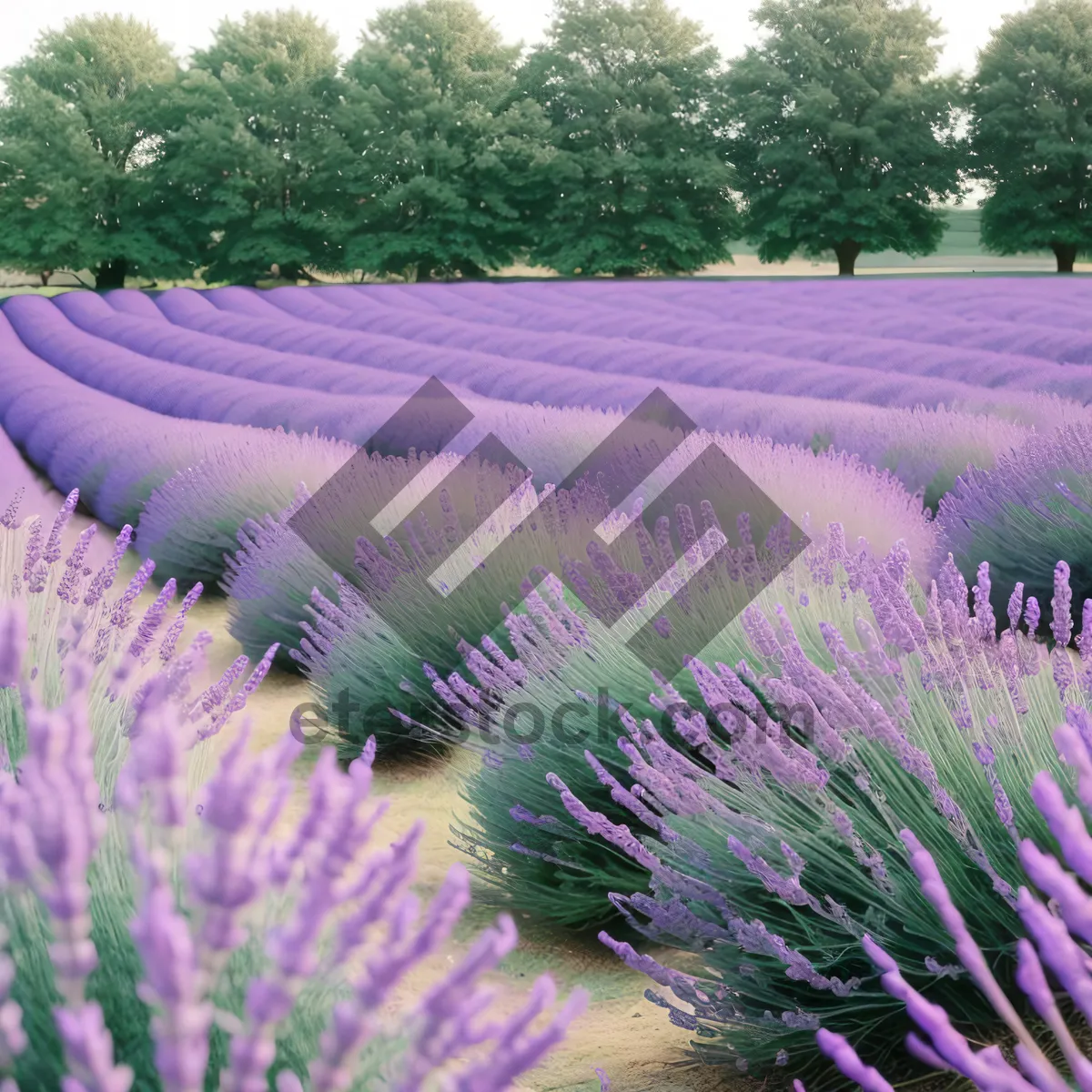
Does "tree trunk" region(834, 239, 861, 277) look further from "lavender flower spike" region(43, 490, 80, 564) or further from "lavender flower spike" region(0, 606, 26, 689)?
"lavender flower spike" region(0, 606, 26, 689)

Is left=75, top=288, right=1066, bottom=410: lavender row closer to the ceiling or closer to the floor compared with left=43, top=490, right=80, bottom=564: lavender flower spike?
closer to the ceiling

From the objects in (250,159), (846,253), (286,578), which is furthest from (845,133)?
(286,578)

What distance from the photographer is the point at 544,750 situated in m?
2.69

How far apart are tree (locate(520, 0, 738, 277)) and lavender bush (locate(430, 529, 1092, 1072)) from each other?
103 feet

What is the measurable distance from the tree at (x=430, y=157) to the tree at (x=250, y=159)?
0.95 m

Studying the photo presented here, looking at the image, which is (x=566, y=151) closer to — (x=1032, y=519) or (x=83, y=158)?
(x=83, y=158)

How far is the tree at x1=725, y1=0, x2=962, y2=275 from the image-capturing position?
33438 mm

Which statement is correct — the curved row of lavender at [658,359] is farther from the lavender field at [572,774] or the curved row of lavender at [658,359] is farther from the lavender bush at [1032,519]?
the lavender bush at [1032,519]

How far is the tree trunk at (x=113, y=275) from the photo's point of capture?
116ft

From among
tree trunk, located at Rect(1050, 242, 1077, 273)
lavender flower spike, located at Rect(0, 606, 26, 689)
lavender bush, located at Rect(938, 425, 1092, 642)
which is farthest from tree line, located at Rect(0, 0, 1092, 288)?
lavender flower spike, located at Rect(0, 606, 26, 689)

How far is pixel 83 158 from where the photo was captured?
34.4 metres

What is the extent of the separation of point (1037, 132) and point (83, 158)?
86.0ft

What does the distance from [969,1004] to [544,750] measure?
1104 mm

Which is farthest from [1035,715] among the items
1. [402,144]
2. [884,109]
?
[884,109]
